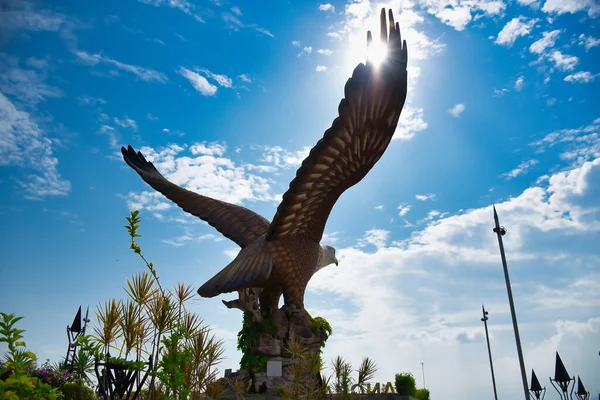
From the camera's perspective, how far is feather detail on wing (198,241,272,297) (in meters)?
7.23

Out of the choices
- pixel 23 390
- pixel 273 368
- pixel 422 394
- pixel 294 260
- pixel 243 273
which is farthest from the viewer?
pixel 422 394

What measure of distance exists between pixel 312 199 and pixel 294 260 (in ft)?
4.13

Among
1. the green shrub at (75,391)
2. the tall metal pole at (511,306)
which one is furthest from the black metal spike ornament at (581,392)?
the green shrub at (75,391)

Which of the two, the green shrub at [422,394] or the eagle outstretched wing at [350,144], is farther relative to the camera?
the green shrub at [422,394]

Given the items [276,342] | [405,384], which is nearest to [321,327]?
[276,342]

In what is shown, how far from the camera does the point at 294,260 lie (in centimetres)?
816

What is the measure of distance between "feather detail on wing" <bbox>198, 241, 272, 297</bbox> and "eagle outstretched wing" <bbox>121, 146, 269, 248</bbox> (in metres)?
0.99

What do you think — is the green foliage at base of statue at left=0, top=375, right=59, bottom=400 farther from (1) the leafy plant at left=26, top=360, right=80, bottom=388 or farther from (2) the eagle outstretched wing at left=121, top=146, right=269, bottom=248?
(1) the leafy plant at left=26, top=360, right=80, bottom=388

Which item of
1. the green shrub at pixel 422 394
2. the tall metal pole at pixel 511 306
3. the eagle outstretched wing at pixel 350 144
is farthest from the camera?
the green shrub at pixel 422 394

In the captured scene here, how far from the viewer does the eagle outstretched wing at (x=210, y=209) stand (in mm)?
9297

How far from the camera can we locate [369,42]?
5.92 metres

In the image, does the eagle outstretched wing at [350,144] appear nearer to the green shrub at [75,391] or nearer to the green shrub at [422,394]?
the green shrub at [422,394]

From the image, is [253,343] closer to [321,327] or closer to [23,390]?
[321,327]

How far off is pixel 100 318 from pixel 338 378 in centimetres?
365
